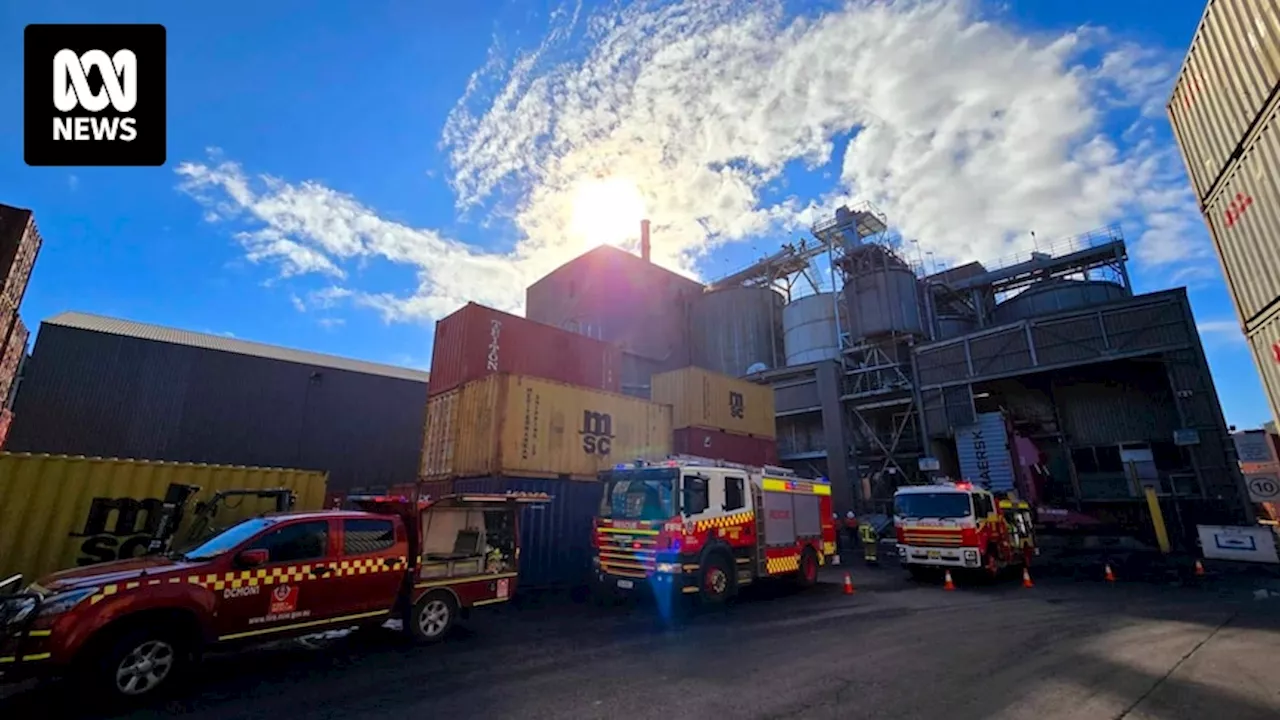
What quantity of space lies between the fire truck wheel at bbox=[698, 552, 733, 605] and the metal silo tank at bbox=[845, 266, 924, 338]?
23.8 meters

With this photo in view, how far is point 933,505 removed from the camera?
44.8 ft

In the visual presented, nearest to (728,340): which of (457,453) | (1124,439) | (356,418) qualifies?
(1124,439)

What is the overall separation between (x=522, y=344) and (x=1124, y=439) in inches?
1093

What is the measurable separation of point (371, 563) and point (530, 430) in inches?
222

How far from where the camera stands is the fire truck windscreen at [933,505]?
13.2 metres

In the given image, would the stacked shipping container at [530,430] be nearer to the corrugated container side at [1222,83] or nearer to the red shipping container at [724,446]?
the red shipping container at [724,446]

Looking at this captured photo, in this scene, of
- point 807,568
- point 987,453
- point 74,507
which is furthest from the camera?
point 987,453

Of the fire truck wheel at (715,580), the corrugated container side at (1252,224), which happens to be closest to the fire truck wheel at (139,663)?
the fire truck wheel at (715,580)

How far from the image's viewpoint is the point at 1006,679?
5.83m

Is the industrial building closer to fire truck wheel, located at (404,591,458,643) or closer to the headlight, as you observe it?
fire truck wheel, located at (404,591,458,643)

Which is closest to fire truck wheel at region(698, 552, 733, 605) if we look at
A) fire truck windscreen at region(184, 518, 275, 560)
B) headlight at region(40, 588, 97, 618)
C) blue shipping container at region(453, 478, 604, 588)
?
blue shipping container at region(453, 478, 604, 588)

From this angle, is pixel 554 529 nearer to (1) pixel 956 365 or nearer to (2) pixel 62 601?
(2) pixel 62 601

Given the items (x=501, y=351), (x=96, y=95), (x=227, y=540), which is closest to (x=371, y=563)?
(x=227, y=540)

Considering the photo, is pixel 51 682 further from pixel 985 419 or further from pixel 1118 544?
pixel 985 419
